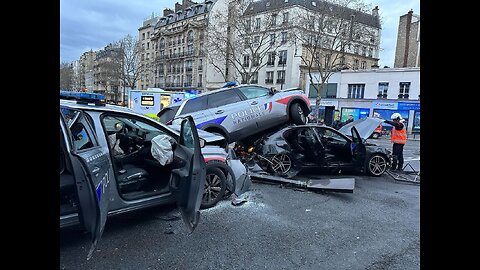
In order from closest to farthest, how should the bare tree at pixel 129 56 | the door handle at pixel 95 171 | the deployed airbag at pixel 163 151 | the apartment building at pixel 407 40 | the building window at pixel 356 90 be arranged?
the door handle at pixel 95 171
the deployed airbag at pixel 163 151
the building window at pixel 356 90
the apartment building at pixel 407 40
the bare tree at pixel 129 56

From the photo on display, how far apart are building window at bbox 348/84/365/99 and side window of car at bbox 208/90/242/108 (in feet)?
86.7

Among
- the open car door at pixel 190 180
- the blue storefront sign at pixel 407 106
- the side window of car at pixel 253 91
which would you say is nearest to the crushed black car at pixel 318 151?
the side window of car at pixel 253 91

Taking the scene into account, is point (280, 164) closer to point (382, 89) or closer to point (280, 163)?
point (280, 163)

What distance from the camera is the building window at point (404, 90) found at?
26641 mm

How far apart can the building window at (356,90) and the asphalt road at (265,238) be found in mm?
27501

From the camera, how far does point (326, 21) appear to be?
837 inches

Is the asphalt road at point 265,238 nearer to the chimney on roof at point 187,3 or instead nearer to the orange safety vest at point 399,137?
the orange safety vest at point 399,137

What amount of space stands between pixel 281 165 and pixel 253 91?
234 centimetres

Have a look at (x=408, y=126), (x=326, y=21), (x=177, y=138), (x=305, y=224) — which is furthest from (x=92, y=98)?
(x=408, y=126)

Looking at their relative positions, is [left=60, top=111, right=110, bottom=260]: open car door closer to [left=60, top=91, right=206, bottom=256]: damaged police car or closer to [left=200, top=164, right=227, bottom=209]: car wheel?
[left=60, top=91, right=206, bottom=256]: damaged police car

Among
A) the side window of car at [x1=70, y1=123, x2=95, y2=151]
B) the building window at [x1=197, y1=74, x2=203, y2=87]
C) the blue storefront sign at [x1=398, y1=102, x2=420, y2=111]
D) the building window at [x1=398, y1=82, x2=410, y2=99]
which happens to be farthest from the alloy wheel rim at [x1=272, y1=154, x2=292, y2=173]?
the building window at [x1=197, y1=74, x2=203, y2=87]

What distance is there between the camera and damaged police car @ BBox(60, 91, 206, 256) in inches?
95.0
